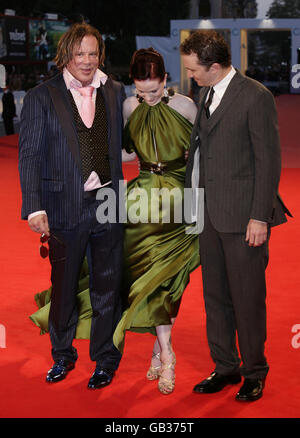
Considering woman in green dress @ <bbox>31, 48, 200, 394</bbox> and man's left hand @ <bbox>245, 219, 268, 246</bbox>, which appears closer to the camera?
man's left hand @ <bbox>245, 219, 268, 246</bbox>

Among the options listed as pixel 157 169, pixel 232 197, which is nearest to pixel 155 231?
pixel 157 169

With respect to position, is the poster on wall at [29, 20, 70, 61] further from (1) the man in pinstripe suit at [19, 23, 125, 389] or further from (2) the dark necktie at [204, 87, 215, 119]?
(2) the dark necktie at [204, 87, 215, 119]

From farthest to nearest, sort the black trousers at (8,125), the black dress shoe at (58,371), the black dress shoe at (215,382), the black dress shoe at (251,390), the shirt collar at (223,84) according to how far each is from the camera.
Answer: the black trousers at (8,125) < the black dress shoe at (58,371) < the black dress shoe at (215,382) < the black dress shoe at (251,390) < the shirt collar at (223,84)

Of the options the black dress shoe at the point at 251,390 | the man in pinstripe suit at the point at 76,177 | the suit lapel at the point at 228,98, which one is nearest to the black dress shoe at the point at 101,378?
the man in pinstripe suit at the point at 76,177

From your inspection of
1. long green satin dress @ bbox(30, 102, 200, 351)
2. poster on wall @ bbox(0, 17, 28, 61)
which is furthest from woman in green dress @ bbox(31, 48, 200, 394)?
poster on wall @ bbox(0, 17, 28, 61)

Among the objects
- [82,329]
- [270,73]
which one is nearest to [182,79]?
[270,73]

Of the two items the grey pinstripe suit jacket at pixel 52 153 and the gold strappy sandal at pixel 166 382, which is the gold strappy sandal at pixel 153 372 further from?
the grey pinstripe suit jacket at pixel 52 153

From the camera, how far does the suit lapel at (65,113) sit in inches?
142

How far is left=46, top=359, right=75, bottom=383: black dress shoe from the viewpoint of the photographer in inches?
153

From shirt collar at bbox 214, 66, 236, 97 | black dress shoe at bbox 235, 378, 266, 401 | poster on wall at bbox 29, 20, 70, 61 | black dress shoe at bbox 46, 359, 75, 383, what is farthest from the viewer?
poster on wall at bbox 29, 20, 70, 61

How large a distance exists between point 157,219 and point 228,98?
76 cm

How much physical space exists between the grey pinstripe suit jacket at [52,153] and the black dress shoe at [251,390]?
44.8 inches

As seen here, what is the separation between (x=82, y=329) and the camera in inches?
163
